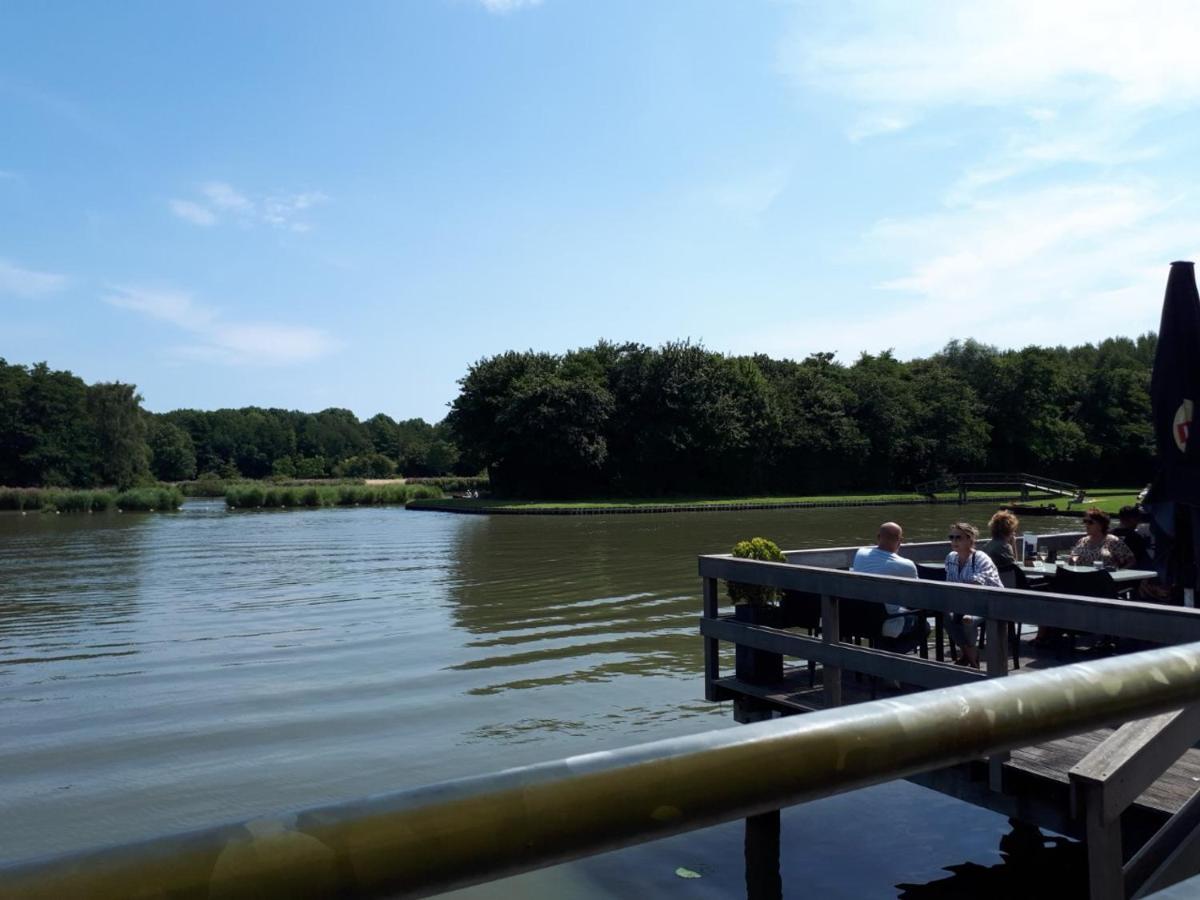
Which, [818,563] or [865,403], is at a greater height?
[865,403]

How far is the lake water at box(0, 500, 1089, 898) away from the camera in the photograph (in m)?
6.80

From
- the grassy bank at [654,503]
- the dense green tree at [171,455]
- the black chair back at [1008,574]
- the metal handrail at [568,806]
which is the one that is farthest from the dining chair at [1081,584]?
the dense green tree at [171,455]

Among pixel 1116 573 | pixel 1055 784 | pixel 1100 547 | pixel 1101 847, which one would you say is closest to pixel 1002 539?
pixel 1116 573

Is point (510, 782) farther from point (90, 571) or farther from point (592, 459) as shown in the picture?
point (592, 459)

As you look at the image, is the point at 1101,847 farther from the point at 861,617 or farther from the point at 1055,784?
the point at 861,617

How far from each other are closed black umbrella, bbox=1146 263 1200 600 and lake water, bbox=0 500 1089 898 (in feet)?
8.95

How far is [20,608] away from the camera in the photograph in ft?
61.5

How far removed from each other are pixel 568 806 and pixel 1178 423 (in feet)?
26.6

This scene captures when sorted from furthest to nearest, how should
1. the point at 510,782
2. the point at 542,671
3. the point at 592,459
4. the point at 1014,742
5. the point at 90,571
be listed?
the point at 592,459
the point at 90,571
the point at 542,671
the point at 1014,742
the point at 510,782

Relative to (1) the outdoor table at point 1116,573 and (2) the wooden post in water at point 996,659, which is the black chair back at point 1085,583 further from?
(2) the wooden post in water at point 996,659

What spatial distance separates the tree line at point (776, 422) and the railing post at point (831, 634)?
54.5 meters

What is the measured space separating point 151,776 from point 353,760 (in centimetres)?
175

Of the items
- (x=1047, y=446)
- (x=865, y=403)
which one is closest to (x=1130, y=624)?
(x=865, y=403)

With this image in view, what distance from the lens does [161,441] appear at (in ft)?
374
